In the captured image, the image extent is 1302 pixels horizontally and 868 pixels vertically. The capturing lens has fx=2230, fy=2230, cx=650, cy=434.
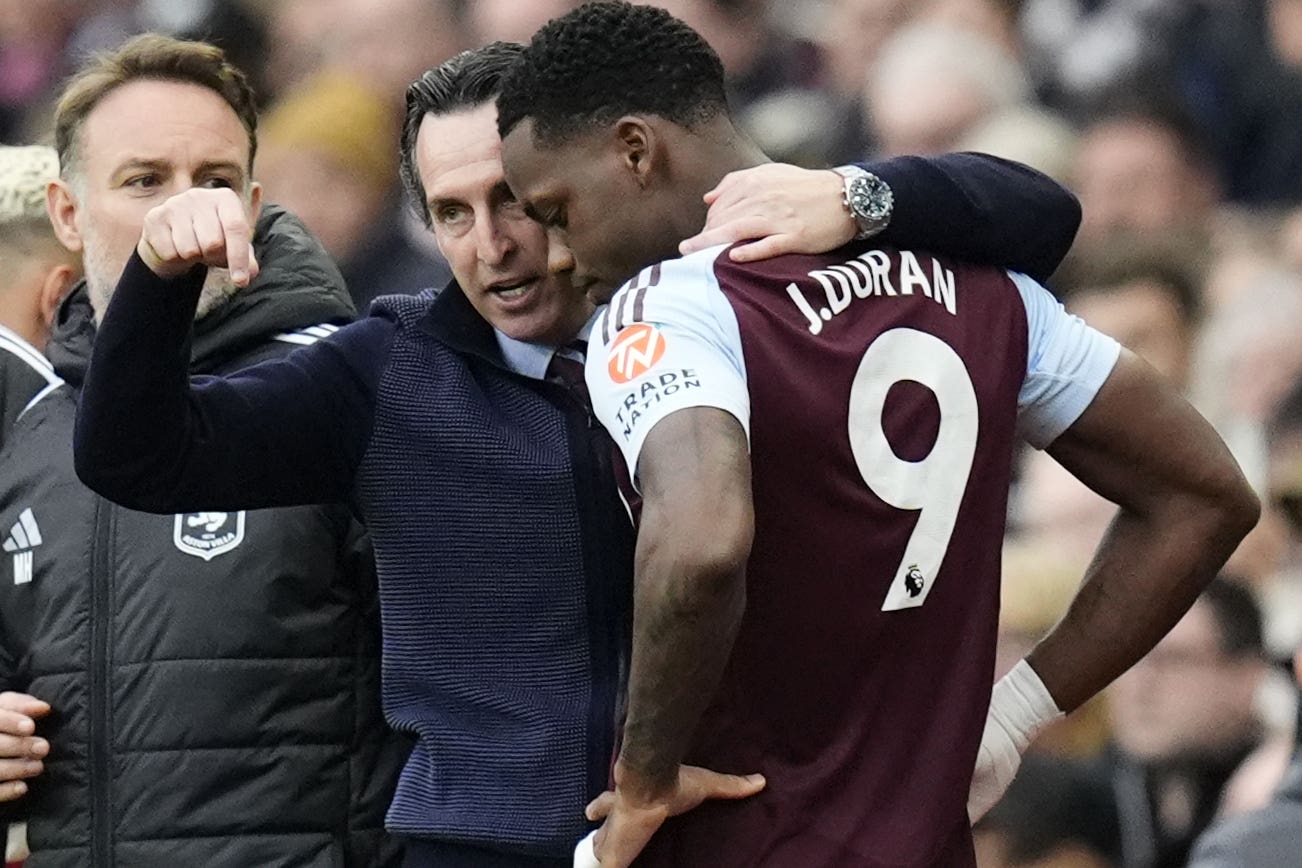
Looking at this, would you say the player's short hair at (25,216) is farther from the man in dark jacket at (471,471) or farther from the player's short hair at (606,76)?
the player's short hair at (606,76)

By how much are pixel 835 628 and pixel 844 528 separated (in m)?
0.12

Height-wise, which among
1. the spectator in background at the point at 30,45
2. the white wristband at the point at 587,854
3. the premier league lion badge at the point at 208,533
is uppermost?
the premier league lion badge at the point at 208,533

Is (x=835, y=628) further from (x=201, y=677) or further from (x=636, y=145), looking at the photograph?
(x=201, y=677)

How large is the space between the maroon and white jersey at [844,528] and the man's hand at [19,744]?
879 mm

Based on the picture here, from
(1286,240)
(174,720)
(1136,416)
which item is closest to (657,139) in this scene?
(1136,416)

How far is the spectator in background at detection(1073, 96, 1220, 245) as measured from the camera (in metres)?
6.19

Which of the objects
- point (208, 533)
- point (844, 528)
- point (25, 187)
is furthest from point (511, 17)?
point (844, 528)

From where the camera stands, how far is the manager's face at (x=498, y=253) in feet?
9.36

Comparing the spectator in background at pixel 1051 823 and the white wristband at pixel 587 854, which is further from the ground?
the white wristband at pixel 587 854

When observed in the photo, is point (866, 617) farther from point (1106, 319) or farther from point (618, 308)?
point (1106, 319)

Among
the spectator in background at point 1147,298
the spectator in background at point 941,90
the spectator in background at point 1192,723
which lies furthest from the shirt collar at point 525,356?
the spectator in background at point 941,90

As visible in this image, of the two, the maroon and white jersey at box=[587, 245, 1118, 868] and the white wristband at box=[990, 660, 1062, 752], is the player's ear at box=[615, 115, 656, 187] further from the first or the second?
the white wristband at box=[990, 660, 1062, 752]

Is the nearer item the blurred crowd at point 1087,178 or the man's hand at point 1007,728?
the man's hand at point 1007,728

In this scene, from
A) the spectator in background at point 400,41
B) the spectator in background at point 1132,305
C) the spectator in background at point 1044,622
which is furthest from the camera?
the spectator in background at point 400,41
